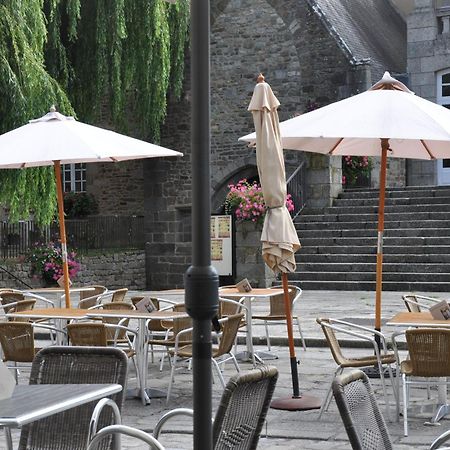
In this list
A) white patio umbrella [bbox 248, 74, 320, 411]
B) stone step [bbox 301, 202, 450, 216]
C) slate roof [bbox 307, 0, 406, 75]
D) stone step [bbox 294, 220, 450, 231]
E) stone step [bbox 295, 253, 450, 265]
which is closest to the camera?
white patio umbrella [bbox 248, 74, 320, 411]

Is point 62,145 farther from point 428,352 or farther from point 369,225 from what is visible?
point 369,225

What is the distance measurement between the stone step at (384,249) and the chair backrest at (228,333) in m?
11.7

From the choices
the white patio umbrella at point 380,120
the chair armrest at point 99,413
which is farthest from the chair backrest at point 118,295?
the chair armrest at point 99,413

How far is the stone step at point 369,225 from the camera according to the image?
20438mm

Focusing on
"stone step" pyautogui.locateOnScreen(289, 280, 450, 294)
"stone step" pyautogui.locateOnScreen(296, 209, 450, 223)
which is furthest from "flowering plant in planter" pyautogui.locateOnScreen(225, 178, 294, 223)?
"stone step" pyautogui.locateOnScreen(296, 209, 450, 223)

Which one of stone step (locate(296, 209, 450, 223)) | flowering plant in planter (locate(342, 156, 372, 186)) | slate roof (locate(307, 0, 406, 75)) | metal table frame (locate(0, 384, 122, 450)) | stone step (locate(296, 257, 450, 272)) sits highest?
slate roof (locate(307, 0, 406, 75))

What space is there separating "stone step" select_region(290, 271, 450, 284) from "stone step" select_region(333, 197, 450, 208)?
2.38 metres

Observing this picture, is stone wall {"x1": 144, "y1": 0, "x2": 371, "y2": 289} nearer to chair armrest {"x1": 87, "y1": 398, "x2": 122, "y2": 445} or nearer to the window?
the window

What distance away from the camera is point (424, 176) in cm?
2611

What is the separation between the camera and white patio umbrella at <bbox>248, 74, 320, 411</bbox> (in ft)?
27.6

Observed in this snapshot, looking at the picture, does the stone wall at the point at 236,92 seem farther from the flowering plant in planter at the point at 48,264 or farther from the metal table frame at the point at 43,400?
the metal table frame at the point at 43,400

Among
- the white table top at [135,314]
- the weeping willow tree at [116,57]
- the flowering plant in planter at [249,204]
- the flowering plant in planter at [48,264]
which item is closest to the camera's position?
the white table top at [135,314]

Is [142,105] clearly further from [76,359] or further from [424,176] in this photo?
[76,359]

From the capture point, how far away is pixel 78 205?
92.4 feet
